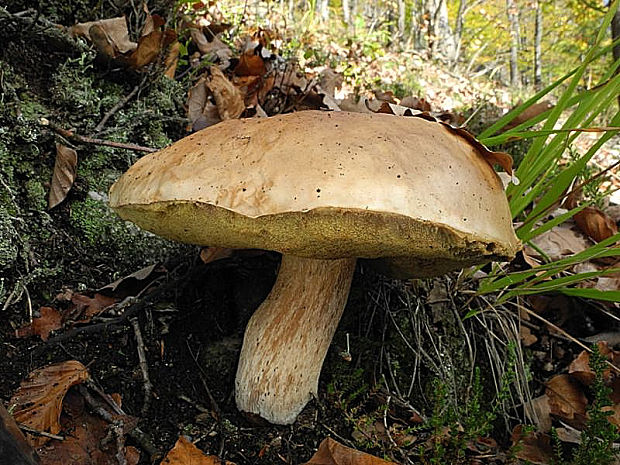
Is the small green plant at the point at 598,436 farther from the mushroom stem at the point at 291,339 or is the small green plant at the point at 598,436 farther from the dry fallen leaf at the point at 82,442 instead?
the dry fallen leaf at the point at 82,442

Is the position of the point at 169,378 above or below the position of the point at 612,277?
below

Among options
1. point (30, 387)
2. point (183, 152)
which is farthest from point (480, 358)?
point (30, 387)

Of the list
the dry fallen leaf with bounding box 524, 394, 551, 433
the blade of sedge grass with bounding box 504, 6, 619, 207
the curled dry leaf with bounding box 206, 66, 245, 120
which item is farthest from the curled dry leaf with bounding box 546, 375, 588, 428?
the curled dry leaf with bounding box 206, 66, 245, 120

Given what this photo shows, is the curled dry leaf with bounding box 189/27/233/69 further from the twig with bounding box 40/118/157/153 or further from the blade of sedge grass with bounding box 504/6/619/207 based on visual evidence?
the blade of sedge grass with bounding box 504/6/619/207

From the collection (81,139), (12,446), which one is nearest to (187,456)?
(12,446)

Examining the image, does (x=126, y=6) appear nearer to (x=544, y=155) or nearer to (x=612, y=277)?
(x=544, y=155)

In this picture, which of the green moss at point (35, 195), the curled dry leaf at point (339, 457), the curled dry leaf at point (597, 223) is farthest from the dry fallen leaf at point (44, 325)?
the curled dry leaf at point (597, 223)
